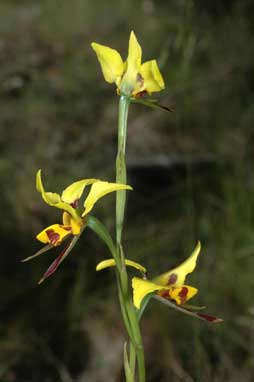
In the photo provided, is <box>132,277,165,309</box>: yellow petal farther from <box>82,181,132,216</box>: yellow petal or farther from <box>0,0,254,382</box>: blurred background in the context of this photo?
<box>0,0,254,382</box>: blurred background

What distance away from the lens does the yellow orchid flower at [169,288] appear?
39.9 inches

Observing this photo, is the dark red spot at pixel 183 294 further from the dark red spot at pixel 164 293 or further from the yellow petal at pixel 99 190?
the yellow petal at pixel 99 190

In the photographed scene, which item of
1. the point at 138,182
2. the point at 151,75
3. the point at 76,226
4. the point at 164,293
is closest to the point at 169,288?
the point at 164,293

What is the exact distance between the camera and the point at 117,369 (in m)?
2.27

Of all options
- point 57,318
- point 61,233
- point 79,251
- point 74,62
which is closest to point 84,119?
point 74,62

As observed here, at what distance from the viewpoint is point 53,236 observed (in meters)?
1.01

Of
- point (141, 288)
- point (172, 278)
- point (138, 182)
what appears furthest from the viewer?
point (138, 182)

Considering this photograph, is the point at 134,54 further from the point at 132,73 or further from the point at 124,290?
the point at 124,290

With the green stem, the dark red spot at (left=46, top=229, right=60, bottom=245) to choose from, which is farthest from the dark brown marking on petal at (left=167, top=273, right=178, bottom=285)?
the dark red spot at (left=46, top=229, right=60, bottom=245)

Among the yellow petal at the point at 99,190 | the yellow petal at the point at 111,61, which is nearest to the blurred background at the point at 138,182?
the yellow petal at the point at 111,61

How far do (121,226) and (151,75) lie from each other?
0.21 m

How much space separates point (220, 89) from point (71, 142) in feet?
2.17

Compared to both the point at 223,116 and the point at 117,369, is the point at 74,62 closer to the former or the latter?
the point at 223,116

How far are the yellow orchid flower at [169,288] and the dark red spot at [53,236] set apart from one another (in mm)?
77
